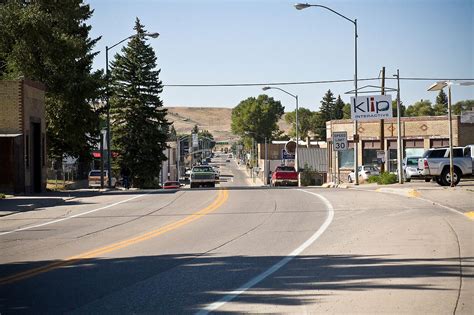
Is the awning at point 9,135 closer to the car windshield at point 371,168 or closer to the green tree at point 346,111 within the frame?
the car windshield at point 371,168

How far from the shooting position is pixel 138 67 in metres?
73.9

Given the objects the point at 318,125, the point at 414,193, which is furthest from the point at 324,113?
the point at 414,193

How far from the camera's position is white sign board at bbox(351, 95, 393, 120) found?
45.8m

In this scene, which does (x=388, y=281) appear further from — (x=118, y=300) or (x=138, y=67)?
(x=138, y=67)

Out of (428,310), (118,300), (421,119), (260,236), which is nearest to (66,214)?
(260,236)

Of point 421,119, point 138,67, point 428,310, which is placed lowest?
point 428,310

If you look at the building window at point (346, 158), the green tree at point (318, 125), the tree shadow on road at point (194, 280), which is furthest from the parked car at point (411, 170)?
the green tree at point (318, 125)

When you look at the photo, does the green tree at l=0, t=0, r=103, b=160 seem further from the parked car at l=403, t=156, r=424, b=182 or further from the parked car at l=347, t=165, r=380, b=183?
the parked car at l=403, t=156, r=424, b=182

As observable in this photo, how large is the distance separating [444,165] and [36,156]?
73.8ft

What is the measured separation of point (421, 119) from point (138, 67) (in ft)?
101

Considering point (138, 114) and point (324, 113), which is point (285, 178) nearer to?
point (138, 114)

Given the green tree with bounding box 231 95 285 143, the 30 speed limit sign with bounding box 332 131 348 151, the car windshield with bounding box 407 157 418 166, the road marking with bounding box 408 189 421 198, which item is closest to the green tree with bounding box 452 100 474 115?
the green tree with bounding box 231 95 285 143

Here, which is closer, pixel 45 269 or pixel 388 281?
pixel 388 281

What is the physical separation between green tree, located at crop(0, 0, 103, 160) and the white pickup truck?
25.6m
